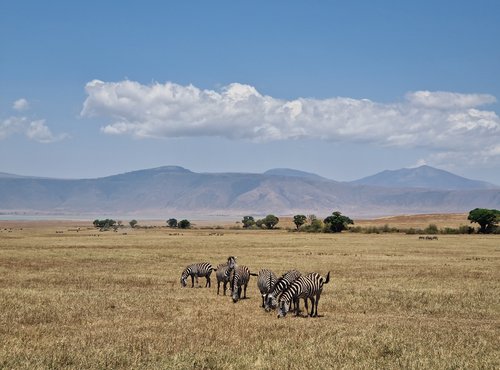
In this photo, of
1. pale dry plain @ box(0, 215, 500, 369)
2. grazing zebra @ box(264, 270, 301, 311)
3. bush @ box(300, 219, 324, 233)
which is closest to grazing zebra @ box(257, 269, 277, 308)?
pale dry plain @ box(0, 215, 500, 369)

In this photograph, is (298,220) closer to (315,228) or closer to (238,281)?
(315,228)

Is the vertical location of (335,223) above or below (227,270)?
above

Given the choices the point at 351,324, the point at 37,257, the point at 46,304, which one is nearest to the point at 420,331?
the point at 351,324

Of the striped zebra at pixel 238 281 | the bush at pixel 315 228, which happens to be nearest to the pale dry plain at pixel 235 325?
the striped zebra at pixel 238 281

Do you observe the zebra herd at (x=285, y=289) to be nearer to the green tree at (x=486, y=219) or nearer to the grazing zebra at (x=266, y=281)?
the grazing zebra at (x=266, y=281)

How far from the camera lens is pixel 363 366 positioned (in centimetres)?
1386

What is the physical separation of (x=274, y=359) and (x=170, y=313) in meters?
7.84

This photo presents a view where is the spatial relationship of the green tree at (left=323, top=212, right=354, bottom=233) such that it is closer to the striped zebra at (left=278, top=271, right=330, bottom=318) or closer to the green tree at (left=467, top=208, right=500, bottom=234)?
the green tree at (left=467, top=208, right=500, bottom=234)

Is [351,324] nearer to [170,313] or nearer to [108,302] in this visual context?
[170,313]

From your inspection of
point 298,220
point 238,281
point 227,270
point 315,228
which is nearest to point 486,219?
point 315,228

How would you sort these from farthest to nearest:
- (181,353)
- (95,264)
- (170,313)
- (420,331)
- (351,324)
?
(95,264), (170,313), (351,324), (420,331), (181,353)

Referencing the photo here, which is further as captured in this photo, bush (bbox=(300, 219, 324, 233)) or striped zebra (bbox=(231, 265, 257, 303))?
bush (bbox=(300, 219, 324, 233))

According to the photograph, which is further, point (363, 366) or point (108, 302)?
point (108, 302)

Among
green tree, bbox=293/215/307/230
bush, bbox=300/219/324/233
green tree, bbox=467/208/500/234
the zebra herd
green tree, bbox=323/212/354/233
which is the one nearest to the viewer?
the zebra herd
